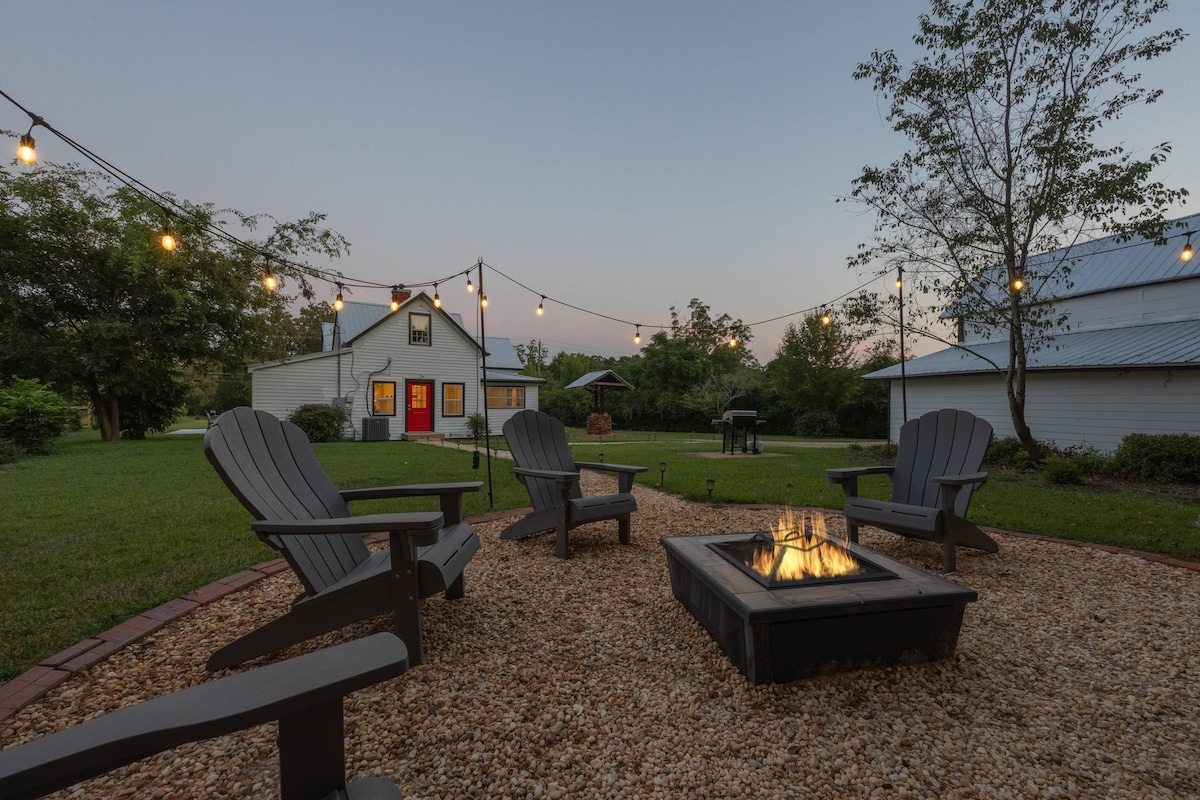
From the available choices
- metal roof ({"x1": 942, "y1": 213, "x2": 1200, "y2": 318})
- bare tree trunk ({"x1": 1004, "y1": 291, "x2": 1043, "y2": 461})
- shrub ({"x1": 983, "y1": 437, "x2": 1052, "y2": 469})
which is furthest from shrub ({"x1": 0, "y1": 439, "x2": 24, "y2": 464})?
shrub ({"x1": 983, "y1": 437, "x2": 1052, "y2": 469})

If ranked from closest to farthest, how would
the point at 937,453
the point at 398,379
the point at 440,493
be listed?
the point at 440,493 → the point at 937,453 → the point at 398,379

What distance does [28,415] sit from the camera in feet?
32.5

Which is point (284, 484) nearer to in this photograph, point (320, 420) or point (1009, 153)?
point (1009, 153)

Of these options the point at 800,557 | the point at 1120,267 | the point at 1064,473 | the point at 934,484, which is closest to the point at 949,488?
the point at 934,484

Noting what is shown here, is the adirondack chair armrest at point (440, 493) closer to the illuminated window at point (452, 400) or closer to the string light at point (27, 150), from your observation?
the string light at point (27, 150)

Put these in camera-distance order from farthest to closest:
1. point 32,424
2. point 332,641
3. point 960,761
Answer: point 32,424, point 332,641, point 960,761

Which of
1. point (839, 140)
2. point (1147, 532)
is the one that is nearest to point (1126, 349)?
point (839, 140)

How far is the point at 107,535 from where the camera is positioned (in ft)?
13.5

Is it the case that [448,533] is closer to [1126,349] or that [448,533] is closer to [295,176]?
[295,176]

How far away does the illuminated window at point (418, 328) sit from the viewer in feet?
53.0

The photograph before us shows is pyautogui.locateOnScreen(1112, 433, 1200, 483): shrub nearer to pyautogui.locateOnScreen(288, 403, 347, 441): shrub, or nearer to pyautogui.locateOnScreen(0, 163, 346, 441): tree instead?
pyautogui.locateOnScreen(0, 163, 346, 441): tree

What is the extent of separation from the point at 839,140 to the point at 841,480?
899 centimetres

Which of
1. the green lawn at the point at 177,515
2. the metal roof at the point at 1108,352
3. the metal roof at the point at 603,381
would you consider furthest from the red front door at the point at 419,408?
the metal roof at the point at 1108,352

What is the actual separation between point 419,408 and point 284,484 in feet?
47.0
